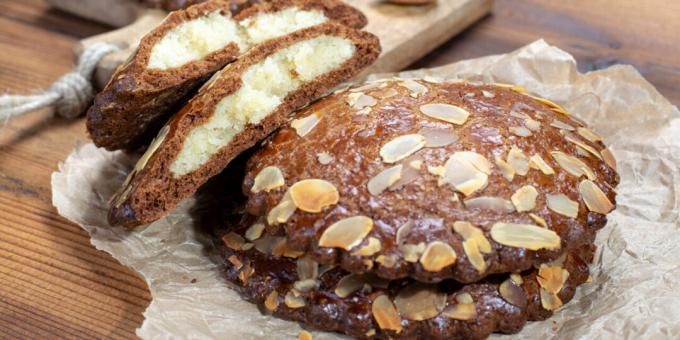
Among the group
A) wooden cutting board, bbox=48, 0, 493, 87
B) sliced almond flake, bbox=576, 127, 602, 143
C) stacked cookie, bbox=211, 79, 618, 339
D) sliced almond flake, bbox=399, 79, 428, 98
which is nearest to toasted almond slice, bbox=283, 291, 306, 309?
stacked cookie, bbox=211, 79, 618, 339

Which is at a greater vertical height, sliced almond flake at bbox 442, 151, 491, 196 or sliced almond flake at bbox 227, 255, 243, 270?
sliced almond flake at bbox 442, 151, 491, 196

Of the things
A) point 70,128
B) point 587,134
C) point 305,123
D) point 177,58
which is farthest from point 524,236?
point 70,128

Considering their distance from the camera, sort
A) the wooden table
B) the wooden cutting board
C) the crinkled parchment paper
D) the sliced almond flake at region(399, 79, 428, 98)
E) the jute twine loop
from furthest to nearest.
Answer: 1. the wooden cutting board
2. the jute twine loop
3. the sliced almond flake at region(399, 79, 428, 98)
4. the wooden table
5. the crinkled parchment paper

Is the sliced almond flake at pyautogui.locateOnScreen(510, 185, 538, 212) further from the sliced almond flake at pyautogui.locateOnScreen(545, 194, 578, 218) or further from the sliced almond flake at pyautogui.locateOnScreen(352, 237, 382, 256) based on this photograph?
the sliced almond flake at pyautogui.locateOnScreen(352, 237, 382, 256)

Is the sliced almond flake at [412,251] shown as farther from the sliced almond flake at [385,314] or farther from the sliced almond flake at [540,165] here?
the sliced almond flake at [540,165]

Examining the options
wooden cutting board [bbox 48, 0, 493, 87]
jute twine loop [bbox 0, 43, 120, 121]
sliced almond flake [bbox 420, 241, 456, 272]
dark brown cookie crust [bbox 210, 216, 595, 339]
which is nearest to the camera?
sliced almond flake [bbox 420, 241, 456, 272]

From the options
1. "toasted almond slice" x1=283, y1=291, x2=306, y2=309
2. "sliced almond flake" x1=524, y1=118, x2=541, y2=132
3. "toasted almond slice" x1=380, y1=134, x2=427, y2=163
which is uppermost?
"toasted almond slice" x1=380, y1=134, x2=427, y2=163
